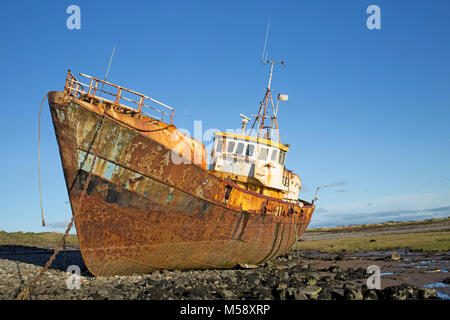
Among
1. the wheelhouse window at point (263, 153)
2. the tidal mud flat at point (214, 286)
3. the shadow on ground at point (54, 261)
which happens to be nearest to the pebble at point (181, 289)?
the tidal mud flat at point (214, 286)

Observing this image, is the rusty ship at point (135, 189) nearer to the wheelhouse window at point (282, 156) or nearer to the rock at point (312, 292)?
the rock at point (312, 292)

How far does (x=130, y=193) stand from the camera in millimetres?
10289

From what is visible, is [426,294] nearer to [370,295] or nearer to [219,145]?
[370,295]

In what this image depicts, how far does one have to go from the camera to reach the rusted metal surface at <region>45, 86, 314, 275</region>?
10.1 meters

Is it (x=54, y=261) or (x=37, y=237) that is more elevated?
(x=54, y=261)

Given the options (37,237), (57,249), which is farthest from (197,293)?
(37,237)

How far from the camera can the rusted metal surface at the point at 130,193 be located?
1006 cm

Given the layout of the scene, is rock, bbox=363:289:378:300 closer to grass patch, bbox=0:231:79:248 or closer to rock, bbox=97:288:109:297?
rock, bbox=97:288:109:297

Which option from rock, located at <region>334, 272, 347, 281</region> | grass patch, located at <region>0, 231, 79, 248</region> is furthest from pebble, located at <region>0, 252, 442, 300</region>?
grass patch, located at <region>0, 231, 79, 248</region>

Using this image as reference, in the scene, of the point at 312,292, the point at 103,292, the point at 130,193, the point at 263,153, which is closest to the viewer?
the point at 103,292

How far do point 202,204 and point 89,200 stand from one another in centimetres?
368

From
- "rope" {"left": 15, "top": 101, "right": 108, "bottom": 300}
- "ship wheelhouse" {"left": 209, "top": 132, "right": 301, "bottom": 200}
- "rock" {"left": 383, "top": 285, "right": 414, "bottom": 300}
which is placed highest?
"ship wheelhouse" {"left": 209, "top": 132, "right": 301, "bottom": 200}

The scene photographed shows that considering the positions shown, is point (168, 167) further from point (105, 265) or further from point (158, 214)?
point (105, 265)
